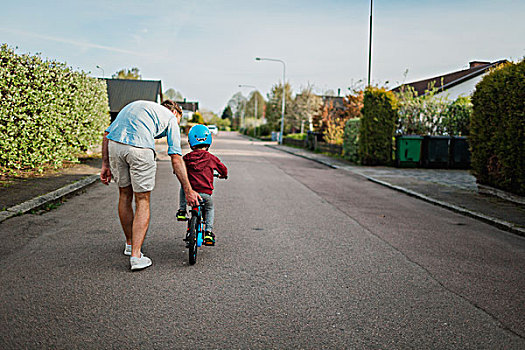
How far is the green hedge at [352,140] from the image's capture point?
20156 mm

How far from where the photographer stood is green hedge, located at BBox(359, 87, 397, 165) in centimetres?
1816

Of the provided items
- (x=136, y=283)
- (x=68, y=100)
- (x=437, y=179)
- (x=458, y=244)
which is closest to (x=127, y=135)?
(x=136, y=283)

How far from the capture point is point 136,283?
416 cm

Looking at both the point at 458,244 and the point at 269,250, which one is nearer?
the point at 269,250

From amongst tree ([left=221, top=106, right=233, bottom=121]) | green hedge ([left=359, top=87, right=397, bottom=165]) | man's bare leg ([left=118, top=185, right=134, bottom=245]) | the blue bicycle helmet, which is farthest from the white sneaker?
tree ([left=221, top=106, right=233, bottom=121])

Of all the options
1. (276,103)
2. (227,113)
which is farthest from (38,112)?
(227,113)

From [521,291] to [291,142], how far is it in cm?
3701

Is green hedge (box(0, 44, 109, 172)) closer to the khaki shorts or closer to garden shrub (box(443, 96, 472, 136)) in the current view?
the khaki shorts

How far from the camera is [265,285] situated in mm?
4246

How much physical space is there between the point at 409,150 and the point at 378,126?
1.59 meters

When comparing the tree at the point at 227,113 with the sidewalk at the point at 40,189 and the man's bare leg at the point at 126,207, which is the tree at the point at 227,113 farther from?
the man's bare leg at the point at 126,207

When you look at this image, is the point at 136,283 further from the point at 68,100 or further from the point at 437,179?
the point at 437,179

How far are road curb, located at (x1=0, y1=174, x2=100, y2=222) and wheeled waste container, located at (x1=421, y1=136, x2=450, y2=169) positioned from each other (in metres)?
13.4

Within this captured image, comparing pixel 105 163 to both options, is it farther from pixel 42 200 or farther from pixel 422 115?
pixel 422 115
